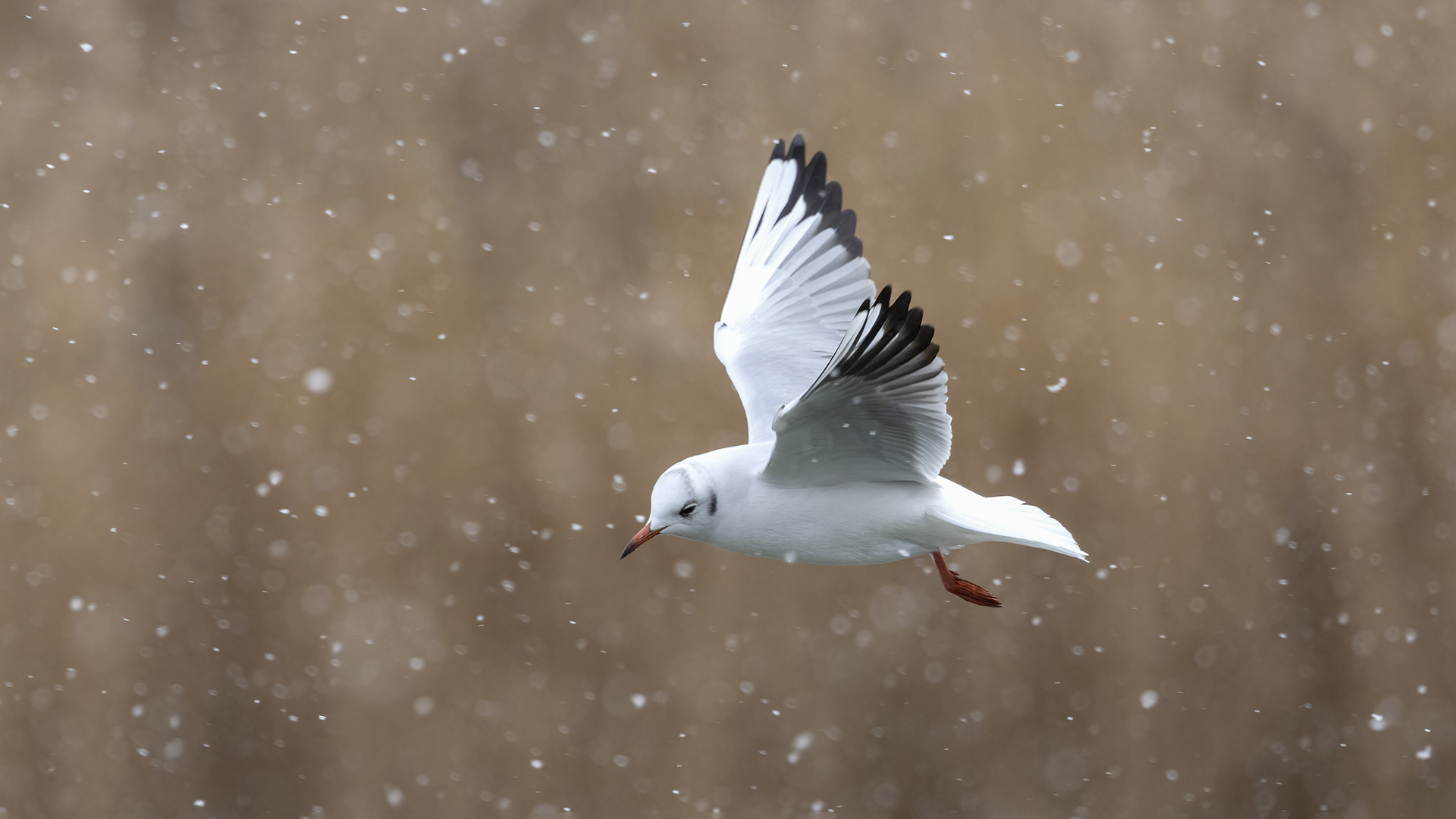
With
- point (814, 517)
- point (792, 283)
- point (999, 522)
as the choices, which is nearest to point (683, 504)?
point (814, 517)

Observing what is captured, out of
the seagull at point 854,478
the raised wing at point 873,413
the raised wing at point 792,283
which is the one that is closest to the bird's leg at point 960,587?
the seagull at point 854,478

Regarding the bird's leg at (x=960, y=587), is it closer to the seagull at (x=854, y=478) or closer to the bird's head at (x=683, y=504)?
the seagull at (x=854, y=478)

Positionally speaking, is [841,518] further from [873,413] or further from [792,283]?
[792,283]

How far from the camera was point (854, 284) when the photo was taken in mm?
1460

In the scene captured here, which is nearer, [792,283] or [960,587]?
[960,587]

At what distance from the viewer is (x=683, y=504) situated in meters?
1.04

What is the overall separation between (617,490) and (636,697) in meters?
0.41

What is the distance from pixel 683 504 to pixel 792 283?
511 mm

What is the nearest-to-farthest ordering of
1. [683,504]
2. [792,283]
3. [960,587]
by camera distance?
[683,504]
[960,587]
[792,283]

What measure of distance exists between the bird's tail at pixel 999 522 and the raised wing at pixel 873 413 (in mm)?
42

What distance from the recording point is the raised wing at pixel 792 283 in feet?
4.55

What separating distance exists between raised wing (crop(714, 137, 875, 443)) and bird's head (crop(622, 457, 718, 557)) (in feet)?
0.99

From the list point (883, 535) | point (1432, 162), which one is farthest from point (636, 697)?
point (1432, 162)

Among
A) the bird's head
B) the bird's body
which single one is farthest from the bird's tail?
the bird's head
